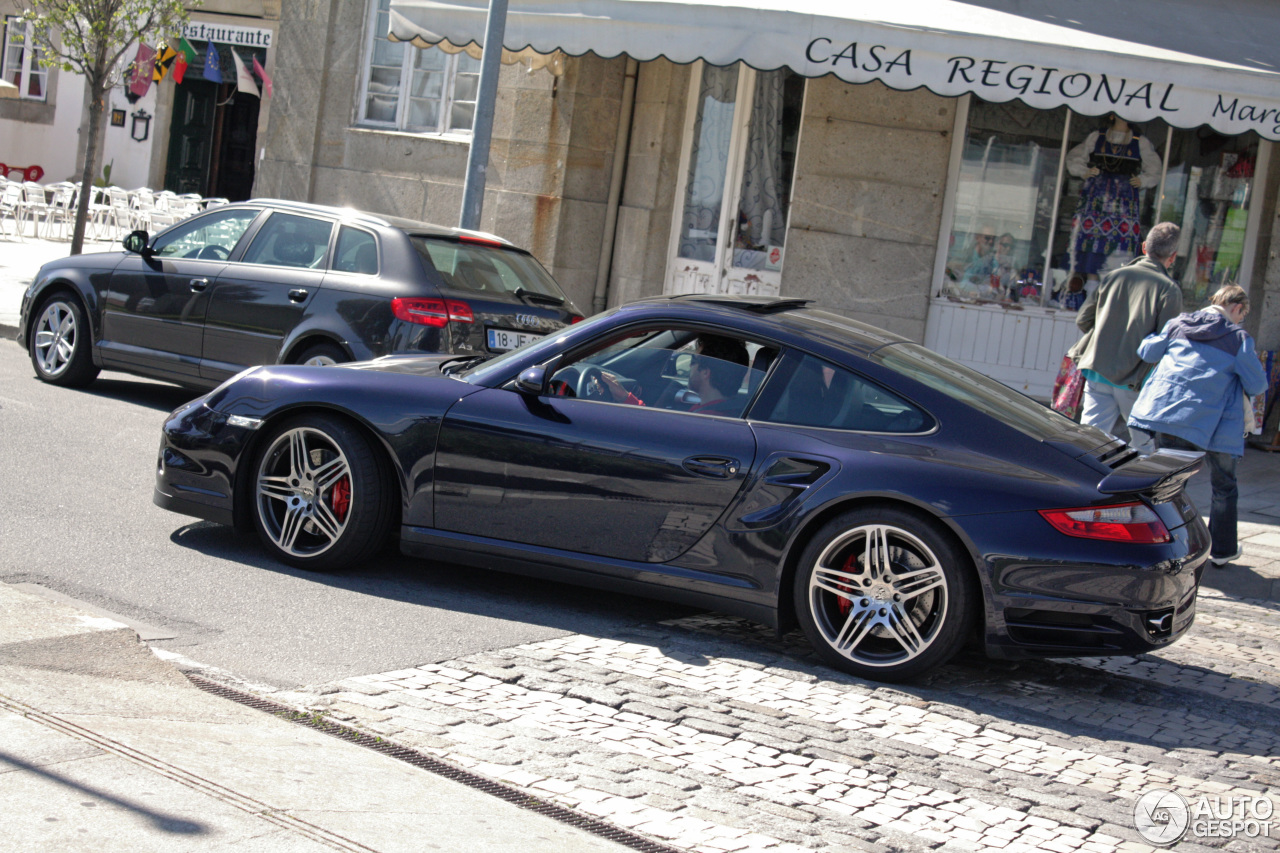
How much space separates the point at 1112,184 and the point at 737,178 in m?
3.79

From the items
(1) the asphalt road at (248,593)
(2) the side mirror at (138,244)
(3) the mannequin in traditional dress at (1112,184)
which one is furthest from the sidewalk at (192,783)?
(3) the mannequin in traditional dress at (1112,184)

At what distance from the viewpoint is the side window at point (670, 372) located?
545 centimetres

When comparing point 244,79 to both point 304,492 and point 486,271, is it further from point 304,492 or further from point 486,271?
point 304,492

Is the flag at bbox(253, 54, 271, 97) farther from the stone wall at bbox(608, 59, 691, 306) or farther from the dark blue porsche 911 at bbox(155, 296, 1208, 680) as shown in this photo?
the dark blue porsche 911 at bbox(155, 296, 1208, 680)

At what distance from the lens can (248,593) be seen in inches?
218

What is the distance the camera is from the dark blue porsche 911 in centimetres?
493

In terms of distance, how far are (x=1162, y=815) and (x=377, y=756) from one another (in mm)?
2416

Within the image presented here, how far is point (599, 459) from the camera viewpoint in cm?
539

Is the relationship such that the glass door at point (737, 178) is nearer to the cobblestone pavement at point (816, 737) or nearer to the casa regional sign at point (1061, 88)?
the casa regional sign at point (1061, 88)

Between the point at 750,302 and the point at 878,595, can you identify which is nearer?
the point at 878,595

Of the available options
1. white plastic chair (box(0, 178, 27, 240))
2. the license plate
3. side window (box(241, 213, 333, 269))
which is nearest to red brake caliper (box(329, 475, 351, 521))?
the license plate

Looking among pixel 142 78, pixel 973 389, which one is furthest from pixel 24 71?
pixel 973 389

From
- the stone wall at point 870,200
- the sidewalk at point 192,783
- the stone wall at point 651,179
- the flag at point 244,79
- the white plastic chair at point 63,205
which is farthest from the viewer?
the flag at point 244,79

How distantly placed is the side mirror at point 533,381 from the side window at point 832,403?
0.91m
